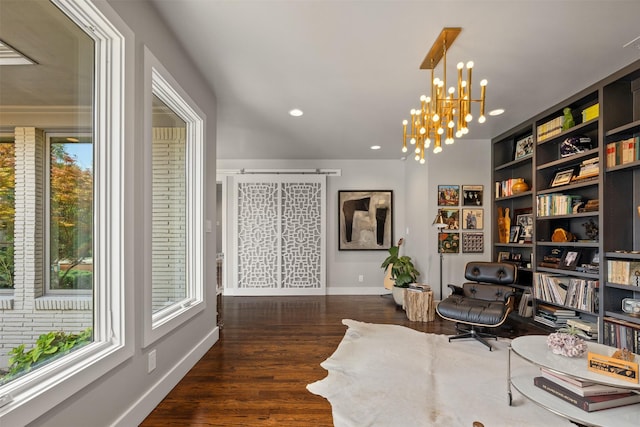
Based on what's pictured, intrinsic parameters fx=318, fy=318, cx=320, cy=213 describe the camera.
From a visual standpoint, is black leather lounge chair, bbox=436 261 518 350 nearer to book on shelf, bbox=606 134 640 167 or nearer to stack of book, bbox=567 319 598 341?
stack of book, bbox=567 319 598 341

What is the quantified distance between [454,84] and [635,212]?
2.08m

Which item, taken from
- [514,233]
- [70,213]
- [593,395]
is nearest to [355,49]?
[70,213]

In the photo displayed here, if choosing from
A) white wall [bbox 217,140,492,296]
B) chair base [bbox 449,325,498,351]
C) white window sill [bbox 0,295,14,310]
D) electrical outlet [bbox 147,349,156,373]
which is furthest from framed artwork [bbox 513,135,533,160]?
white window sill [bbox 0,295,14,310]

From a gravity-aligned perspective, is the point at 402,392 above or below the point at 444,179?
below

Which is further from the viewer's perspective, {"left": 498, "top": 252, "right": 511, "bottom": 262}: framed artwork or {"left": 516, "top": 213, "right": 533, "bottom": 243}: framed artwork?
{"left": 498, "top": 252, "right": 511, "bottom": 262}: framed artwork

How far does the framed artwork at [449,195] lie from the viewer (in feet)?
16.1

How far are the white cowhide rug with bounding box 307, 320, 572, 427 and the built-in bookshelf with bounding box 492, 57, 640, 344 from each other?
0.95 meters

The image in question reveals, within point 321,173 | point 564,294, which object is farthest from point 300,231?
point 564,294

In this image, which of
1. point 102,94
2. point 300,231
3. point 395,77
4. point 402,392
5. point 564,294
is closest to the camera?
point 102,94

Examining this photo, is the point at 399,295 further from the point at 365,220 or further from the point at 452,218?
the point at 365,220

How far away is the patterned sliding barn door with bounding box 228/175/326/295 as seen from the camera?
6.06 metres

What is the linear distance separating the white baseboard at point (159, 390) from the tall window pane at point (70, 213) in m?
0.79

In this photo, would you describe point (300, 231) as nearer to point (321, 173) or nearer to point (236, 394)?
Answer: point (321, 173)

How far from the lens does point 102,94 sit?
69.4 inches
